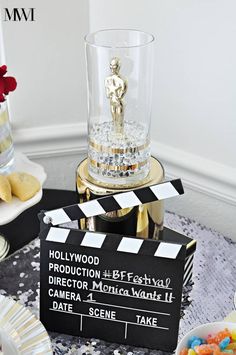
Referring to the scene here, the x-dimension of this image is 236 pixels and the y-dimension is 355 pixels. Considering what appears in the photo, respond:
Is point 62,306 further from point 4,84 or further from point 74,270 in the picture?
point 4,84

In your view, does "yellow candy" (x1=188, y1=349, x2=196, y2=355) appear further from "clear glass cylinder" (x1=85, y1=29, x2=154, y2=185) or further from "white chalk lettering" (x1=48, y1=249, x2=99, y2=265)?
"clear glass cylinder" (x1=85, y1=29, x2=154, y2=185)

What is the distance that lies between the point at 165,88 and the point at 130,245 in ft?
1.73

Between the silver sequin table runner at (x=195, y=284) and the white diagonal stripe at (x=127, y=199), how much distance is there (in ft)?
0.72

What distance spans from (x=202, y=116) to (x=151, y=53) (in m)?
0.31

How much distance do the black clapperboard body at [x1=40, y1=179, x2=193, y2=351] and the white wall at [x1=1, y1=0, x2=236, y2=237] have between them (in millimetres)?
401

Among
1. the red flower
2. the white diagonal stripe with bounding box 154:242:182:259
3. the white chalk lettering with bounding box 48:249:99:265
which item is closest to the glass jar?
the red flower

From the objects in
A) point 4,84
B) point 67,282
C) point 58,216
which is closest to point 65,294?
point 67,282

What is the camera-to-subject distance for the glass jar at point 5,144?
108 cm

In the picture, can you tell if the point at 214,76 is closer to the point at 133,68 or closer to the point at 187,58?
the point at 187,58

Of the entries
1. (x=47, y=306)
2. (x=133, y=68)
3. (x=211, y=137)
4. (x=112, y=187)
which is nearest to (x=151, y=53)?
(x=133, y=68)

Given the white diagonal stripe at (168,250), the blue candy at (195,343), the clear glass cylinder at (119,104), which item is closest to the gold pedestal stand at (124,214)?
the clear glass cylinder at (119,104)

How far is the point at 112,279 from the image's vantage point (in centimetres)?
92

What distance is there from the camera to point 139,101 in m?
1.07

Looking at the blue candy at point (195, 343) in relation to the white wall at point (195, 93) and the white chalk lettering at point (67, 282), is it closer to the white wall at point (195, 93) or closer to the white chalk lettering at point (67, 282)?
the white chalk lettering at point (67, 282)
